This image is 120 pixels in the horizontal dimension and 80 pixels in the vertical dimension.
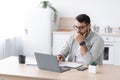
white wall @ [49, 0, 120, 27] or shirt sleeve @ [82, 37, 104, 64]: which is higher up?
white wall @ [49, 0, 120, 27]

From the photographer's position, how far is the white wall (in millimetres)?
5250

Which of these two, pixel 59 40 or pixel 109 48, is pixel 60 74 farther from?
pixel 59 40

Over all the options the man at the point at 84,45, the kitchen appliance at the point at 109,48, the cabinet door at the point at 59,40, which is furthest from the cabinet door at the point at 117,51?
the man at the point at 84,45

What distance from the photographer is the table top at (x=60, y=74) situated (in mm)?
2158

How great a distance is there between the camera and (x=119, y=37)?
15.5ft

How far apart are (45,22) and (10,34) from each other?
761 mm

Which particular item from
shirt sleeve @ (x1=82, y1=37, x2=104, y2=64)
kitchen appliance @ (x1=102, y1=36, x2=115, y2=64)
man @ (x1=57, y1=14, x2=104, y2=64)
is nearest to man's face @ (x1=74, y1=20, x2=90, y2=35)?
man @ (x1=57, y1=14, x2=104, y2=64)

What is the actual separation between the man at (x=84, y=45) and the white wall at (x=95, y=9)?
8.16ft

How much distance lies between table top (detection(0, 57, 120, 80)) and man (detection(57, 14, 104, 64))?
0.18 meters

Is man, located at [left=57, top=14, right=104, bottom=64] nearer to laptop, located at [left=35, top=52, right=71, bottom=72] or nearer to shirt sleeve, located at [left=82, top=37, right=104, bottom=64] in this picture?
shirt sleeve, located at [left=82, top=37, right=104, bottom=64]

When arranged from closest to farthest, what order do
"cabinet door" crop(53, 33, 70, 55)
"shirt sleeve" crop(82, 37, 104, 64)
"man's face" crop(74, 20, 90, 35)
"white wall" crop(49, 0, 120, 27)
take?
"shirt sleeve" crop(82, 37, 104, 64) < "man's face" crop(74, 20, 90, 35) < "cabinet door" crop(53, 33, 70, 55) < "white wall" crop(49, 0, 120, 27)

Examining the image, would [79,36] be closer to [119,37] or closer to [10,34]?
[119,37]

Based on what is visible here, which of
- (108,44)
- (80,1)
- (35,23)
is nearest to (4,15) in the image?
(35,23)

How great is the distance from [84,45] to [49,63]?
53cm
